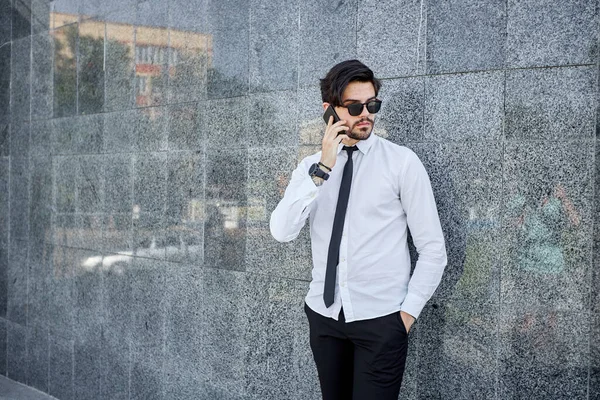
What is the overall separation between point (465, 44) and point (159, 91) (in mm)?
2895

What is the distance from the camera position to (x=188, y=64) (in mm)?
5516

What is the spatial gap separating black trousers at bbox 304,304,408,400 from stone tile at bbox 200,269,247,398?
1.58 m

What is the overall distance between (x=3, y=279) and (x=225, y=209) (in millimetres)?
3906

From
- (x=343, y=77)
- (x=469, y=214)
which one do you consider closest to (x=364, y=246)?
(x=469, y=214)

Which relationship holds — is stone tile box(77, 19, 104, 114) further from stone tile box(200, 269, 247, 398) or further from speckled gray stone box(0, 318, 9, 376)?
speckled gray stone box(0, 318, 9, 376)

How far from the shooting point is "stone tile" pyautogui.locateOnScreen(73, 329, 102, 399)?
21.2ft

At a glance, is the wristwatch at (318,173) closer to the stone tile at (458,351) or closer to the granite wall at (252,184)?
the granite wall at (252,184)

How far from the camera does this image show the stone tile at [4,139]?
25.4ft

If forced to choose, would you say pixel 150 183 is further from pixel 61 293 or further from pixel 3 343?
pixel 3 343

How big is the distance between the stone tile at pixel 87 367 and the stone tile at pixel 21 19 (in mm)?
3357

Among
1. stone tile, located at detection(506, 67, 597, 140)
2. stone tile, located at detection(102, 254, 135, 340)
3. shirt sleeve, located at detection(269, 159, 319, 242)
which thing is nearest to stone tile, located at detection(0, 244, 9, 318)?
stone tile, located at detection(102, 254, 135, 340)

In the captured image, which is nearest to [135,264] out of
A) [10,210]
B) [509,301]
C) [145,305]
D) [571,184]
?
[145,305]

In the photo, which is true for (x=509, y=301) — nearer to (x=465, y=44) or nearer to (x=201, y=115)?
(x=465, y=44)

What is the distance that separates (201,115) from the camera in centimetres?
540
